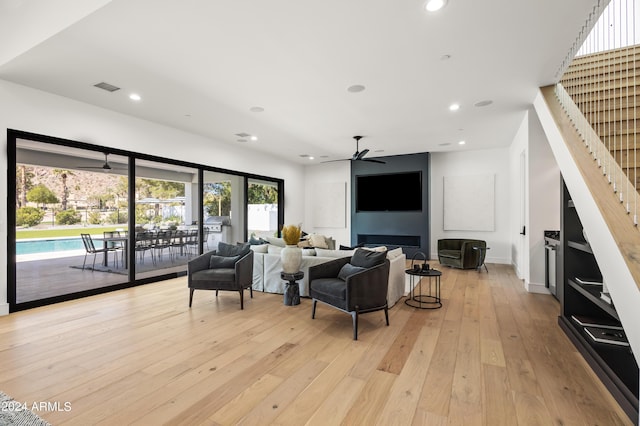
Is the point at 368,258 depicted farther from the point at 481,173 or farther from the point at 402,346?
the point at 481,173

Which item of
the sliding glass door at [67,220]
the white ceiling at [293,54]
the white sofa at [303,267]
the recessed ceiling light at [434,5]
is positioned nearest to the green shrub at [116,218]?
the sliding glass door at [67,220]

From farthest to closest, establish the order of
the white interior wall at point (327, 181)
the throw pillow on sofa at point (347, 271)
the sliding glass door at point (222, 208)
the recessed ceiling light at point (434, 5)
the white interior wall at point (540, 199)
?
the white interior wall at point (327, 181) → the sliding glass door at point (222, 208) → the white interior wall at point (540, 199) → the throw pillow on sofa at point (347, 271) → the recessed ceiling light at point (434, 5)

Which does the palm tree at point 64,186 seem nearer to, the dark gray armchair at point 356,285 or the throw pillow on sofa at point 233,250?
A: the throw pillow on sofa at point 233,250

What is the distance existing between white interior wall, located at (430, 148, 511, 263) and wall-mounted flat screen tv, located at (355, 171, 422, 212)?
525 mm

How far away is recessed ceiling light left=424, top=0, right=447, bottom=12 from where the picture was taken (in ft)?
7.89

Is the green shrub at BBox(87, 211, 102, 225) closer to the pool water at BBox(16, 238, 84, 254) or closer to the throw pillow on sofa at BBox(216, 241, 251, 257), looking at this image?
the pool water at BBox(16, 238, 84, 254)

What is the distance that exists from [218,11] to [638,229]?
3.42 meters

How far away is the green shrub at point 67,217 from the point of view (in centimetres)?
456

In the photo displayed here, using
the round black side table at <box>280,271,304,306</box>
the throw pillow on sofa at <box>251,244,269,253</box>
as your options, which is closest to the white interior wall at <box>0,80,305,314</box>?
the throw pillow on sofa at <box>251,244,269,253</box>

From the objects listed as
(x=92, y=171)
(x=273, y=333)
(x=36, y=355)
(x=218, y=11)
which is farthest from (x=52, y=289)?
(x=218, y=11)

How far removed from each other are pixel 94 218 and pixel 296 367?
14.5 feet

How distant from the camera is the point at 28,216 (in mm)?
4152

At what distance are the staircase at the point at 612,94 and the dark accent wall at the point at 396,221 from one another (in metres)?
4.66

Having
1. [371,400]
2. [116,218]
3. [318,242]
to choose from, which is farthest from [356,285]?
[116,218]
